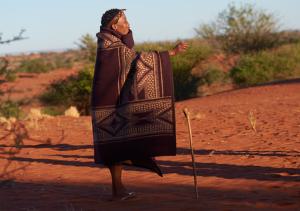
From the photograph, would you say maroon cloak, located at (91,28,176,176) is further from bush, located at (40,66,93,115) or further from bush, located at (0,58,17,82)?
bush, located at (40,66,93,115)

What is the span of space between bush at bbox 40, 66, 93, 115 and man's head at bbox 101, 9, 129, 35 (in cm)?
1942

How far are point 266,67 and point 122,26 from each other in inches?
1053

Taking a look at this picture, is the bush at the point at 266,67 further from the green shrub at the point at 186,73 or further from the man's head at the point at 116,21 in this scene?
the man's head at the point at 116,21

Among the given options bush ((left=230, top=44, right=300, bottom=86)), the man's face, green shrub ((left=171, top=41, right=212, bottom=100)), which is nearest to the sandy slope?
the man's face

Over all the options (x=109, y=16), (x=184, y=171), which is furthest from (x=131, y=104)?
(x=184, y=171)

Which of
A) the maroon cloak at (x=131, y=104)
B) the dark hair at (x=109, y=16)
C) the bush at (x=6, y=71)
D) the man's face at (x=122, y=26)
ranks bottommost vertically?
the maroon cloak at (x=131, y=104)

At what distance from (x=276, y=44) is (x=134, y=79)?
36.1m

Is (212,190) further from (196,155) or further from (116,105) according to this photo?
(196,155)

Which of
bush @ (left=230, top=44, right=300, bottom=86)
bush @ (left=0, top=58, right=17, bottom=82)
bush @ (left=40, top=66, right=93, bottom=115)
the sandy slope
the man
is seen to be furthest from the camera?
bush @ (left=230, top=44, right=300, bottom=86)

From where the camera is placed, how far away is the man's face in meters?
7.11

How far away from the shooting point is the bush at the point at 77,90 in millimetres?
26938

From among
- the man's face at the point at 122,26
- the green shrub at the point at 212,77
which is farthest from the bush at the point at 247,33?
the man's face at the point at 122,26

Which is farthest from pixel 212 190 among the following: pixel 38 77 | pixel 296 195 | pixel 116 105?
pixel 38 77

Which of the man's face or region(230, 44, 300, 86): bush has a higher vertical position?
region(230, 44, 300, 86): bush
